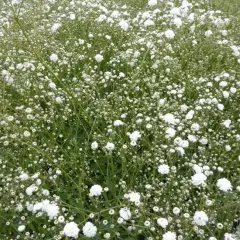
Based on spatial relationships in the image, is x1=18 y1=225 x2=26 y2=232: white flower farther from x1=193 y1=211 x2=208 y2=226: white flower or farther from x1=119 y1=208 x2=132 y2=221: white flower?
x1=193 y1=211 x2=208 y2=226: white flower

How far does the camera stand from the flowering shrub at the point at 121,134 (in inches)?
69.1

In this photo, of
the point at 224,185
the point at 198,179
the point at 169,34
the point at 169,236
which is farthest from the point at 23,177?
the point at 169,34

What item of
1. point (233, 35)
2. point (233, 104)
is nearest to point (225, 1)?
point (233, 35)

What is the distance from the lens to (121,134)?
94.4 inches

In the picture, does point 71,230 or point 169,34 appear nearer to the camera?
point 71,230

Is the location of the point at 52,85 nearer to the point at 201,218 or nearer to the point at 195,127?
the point at 195,127

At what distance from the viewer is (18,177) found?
6.29ft

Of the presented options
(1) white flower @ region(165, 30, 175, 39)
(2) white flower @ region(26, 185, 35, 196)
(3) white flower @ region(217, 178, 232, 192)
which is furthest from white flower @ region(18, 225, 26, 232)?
(1) white flower @ region(165, 30, 175, 39)

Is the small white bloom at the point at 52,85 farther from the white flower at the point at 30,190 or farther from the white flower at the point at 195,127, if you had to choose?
the white flower at the point at 195,127

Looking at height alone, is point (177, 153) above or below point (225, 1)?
below

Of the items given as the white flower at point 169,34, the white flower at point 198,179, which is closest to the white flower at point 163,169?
the white flower at point 198,179

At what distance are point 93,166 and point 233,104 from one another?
1367 millimetres

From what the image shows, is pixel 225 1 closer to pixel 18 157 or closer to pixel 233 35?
pixel 233 35

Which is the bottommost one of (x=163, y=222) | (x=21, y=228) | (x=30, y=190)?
(x=21, y=228)
